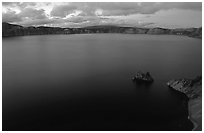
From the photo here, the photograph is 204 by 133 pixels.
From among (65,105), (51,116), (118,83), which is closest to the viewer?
(51,116)

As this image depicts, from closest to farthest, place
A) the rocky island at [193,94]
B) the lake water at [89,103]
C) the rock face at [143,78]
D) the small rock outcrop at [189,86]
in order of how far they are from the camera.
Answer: the lake water at [89,103]
the rocky island at [193,94]
the small rock outcrop at [189,86]
the rock face at [143,78]

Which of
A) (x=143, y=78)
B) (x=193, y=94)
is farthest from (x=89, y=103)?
(x=193, y=94)

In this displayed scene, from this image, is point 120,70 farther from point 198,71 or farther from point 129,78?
point 198,71

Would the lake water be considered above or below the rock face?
below

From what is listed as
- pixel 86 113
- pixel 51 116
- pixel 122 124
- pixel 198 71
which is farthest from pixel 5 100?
pixel 198 71

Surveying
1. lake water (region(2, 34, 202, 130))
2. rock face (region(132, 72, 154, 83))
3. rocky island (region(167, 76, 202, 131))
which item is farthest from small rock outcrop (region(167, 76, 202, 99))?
rock face (region(132, 72, 154, 83))

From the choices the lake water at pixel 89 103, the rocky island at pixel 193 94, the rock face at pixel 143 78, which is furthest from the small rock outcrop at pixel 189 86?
the rock face at pixel 143 78

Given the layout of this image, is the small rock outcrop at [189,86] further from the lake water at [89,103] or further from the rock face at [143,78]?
the rock face at [143,78]

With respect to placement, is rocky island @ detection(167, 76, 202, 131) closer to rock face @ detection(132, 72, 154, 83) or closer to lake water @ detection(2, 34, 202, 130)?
lake water @ detection(2, 34, 202, 130)

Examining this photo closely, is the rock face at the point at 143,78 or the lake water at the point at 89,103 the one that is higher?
the rock face at the point at 143,78
